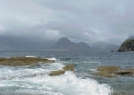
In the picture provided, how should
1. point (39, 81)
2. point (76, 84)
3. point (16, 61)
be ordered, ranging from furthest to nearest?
point (16, 61) < point (39, 81) < point (76, 84)

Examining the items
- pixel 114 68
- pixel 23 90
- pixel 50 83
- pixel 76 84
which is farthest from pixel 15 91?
pixel 114 68

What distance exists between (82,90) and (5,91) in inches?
279

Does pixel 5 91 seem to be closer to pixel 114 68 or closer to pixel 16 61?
pixel 114 68

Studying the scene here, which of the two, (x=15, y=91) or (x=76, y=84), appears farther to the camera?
(x=76, y=84)

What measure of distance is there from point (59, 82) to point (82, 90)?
4601 millimetres

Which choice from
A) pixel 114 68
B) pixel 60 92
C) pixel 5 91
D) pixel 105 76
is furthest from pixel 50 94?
pixel 114 68

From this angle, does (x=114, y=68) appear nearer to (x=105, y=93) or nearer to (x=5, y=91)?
(x=105, y=93)

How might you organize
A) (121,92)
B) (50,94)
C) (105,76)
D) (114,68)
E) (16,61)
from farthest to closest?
(16,61) → (114,68) → (105,76) → (121,92) → (50,94)

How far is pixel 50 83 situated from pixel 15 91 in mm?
5461

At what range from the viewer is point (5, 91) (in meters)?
19.5

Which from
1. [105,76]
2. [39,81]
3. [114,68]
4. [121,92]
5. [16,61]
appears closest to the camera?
[121,92]

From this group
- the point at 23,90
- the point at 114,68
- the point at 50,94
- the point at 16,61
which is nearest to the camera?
the point at 50,94

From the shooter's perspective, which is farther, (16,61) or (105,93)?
(16,61)

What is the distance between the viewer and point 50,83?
79.6 ft
